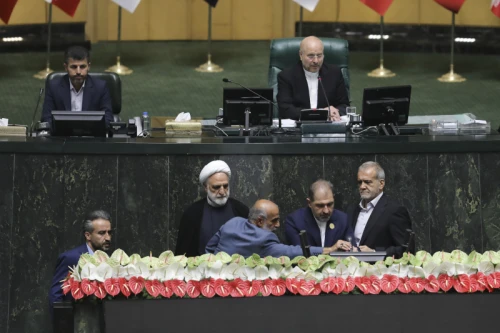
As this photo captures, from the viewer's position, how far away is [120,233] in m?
8.88

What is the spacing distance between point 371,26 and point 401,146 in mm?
6700

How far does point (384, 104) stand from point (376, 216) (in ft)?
5.83

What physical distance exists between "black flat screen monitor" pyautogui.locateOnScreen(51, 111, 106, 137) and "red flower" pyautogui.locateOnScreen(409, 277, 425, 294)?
3.58 m

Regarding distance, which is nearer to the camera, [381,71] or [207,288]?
[207,288]

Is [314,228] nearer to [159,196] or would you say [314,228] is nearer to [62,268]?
[159,196]

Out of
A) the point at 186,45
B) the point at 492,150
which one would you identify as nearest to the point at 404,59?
the point at 186,45

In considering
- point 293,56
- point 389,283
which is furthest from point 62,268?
point 293,56

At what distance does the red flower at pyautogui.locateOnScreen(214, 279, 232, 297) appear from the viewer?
6402mm

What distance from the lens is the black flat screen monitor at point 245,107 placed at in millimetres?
10039

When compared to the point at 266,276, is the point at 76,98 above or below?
above

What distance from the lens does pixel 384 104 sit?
9969mm

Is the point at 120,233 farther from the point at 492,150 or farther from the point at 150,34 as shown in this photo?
the point at 150,34

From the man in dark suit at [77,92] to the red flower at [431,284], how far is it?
169 inches

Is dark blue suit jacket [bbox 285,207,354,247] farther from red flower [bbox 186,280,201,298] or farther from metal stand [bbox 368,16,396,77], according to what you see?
metal stand [bbox 368,16,396,77]
